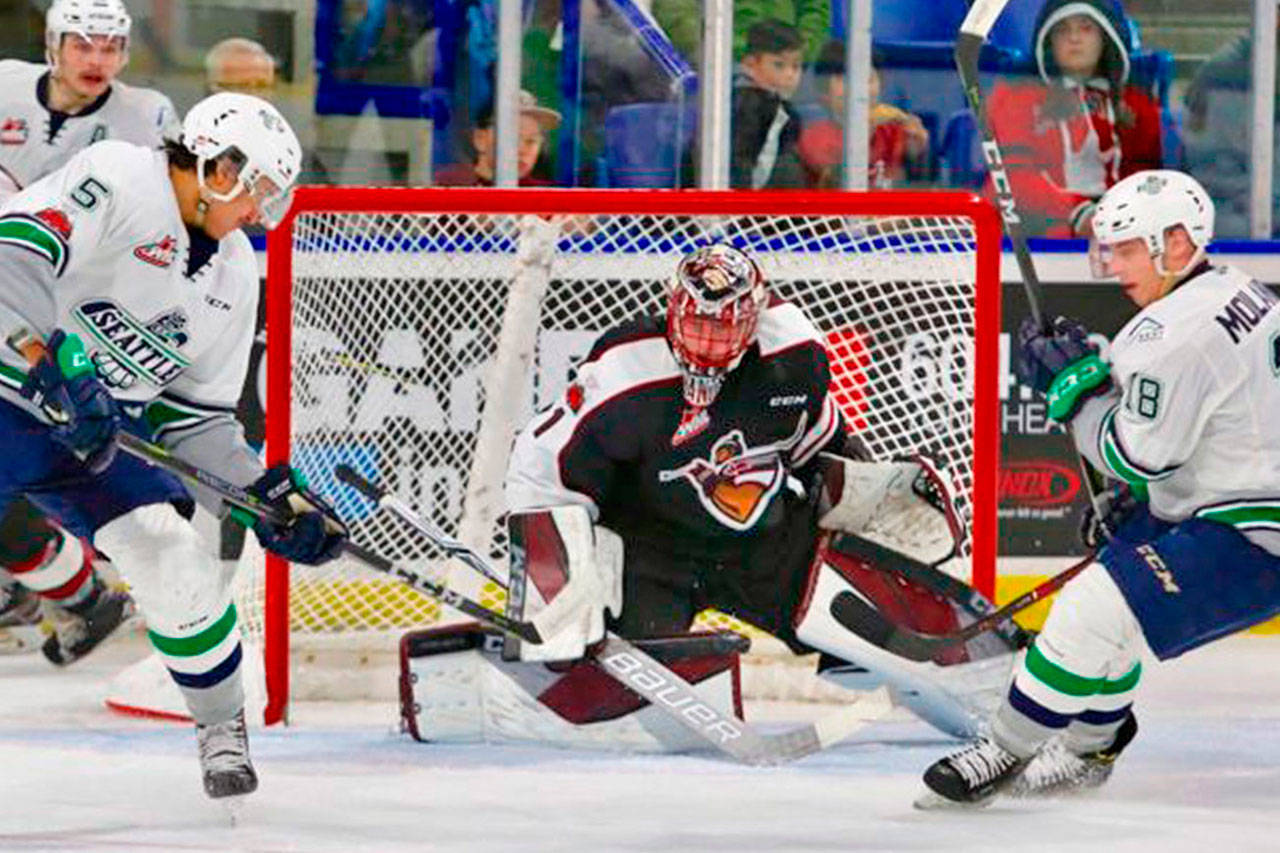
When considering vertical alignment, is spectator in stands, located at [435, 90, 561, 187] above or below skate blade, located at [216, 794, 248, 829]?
above

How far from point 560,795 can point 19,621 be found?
191cm

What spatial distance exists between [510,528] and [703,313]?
0.46m

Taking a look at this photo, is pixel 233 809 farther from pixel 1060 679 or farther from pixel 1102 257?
pixel 1102 257

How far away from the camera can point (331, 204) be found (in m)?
5.11

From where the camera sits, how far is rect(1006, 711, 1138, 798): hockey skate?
4.38 metres

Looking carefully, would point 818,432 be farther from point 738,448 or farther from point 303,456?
point 303,456

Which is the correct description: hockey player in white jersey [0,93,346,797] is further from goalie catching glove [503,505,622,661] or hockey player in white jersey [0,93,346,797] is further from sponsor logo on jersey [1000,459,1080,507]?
sponsor logo on jersey [1000,459,1080,507]

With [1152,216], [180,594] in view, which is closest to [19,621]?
[180,594]

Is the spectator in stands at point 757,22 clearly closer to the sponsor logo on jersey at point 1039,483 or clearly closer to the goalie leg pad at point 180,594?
the sponsor logo on jersey at point 1039,483

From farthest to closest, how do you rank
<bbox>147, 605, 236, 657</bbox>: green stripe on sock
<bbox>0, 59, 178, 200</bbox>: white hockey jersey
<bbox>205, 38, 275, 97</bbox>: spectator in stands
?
<bbox>205, 38, 275, 97</bbox>: spectator in stands
<bbox>0, 59, 178, 200</bbox>: white hockey jersey
<bbox>147, 605, 236, 657</bbox>: green stripe on sock

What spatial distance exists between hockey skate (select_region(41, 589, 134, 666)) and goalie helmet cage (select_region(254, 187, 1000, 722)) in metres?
0.55

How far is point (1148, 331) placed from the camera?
13.6 feet

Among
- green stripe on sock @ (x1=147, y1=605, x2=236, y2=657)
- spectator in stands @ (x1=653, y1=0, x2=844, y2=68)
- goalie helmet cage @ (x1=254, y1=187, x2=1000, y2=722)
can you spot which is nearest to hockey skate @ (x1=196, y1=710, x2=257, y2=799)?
green stripe on sock @ (x1=147, y1=605, x2=236, y2=657)

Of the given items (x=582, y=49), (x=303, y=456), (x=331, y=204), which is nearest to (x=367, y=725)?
(x=303, y=456)
